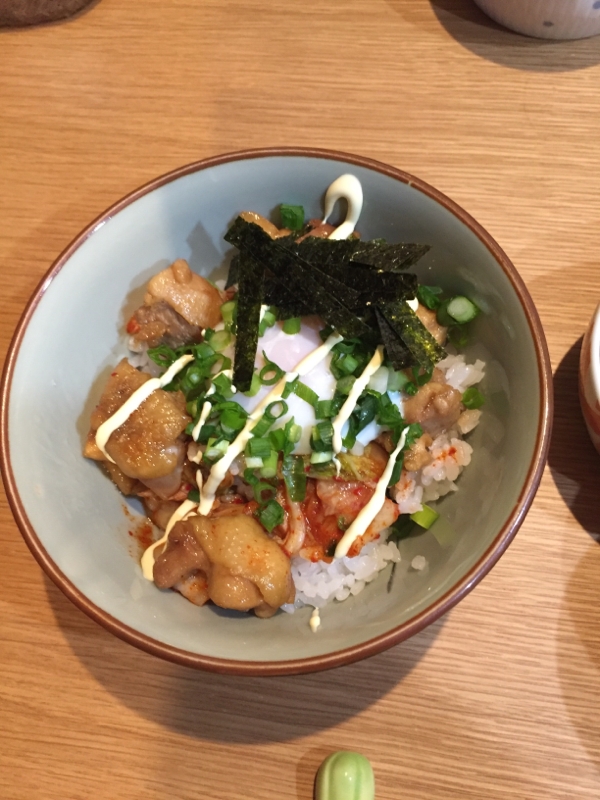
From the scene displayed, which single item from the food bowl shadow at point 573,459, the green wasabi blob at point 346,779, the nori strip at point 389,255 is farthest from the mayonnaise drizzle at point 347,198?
the green wasabi blob at point 346,779

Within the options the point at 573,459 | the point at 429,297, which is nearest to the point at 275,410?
the point at 429,297

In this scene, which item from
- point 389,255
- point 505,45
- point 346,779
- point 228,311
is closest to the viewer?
point 346,779

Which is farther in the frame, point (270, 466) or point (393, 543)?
point (393, 543)

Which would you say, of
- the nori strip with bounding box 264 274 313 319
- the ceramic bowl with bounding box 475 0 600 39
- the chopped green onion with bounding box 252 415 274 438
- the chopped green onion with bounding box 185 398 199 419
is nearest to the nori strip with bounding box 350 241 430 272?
the nori strip with bounding box 264 274 313 319

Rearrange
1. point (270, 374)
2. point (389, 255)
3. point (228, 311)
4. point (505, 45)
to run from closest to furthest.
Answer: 1. point (389, 255)
2. point (270, 374)
3. point (228, 311)
4. point (505, 45)

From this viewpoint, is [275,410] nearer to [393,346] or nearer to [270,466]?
[270,466]

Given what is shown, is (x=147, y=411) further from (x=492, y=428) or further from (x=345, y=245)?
(x=492, y=428)

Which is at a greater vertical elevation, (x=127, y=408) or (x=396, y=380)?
(x=396, y=380)
